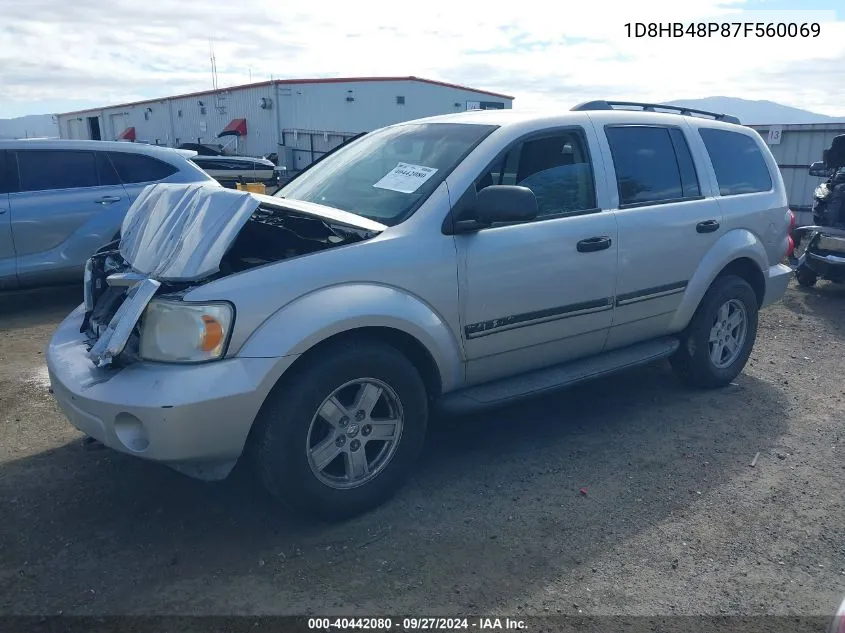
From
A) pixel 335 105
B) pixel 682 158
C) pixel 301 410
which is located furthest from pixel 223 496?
pixel 335 105

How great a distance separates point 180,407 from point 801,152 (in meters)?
13.5

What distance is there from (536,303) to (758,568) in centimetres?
163

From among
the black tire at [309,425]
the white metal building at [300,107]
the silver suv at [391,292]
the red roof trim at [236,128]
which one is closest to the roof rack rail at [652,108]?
the silver suv at [391,292]

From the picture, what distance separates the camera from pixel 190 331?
295 centimetres

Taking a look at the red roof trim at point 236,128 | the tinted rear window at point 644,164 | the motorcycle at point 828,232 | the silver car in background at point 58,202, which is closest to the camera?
the tinted rear window at point 644,164

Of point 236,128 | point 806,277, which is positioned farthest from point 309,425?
point 236,128

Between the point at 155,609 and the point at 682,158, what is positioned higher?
the point at 682,158

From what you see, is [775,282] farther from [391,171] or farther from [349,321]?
[349,321]

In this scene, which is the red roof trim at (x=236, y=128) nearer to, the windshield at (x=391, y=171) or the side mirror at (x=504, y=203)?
the windshield at (x=391, y=171)

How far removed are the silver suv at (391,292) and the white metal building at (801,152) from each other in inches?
372

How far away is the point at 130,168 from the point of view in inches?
297

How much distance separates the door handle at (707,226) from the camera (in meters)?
4.73

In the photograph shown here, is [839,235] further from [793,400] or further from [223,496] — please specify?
[223,496]

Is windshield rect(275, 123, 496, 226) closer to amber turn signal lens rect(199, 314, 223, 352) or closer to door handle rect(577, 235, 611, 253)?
door handle rect(577, 235, 611, 253)
